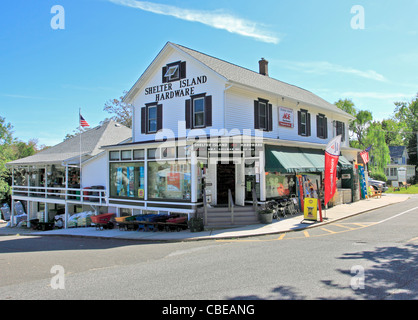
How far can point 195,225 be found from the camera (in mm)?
13203

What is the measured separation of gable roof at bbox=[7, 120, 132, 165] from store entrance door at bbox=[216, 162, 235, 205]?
34.7ft

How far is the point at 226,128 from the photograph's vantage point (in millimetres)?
16156

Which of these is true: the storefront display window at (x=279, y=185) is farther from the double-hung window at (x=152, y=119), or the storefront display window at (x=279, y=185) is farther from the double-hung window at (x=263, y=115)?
the double-hung window at (x=152, y=119)

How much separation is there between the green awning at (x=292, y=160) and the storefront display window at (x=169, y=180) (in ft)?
13.0

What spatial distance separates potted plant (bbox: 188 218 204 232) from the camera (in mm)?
13209

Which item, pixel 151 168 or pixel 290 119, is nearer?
pixel 151 168

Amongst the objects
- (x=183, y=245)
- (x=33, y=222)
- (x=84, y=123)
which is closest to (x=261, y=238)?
(x=183, y=245)

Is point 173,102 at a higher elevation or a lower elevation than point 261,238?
higher

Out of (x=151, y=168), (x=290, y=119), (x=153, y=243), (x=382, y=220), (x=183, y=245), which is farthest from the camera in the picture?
(x=290, y=119)

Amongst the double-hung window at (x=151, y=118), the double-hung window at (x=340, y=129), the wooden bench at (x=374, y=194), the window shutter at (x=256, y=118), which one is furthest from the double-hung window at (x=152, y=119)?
the wooden bench at (x=374, y=194)
